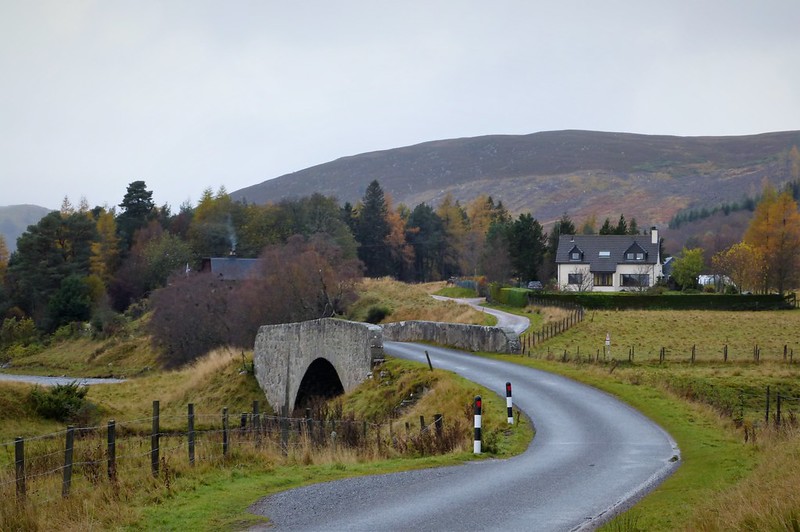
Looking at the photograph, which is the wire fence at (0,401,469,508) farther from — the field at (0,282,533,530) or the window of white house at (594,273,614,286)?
the window of white house at (594,273,614,286)

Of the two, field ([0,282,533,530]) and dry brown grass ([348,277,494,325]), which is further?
dry brown grass ([348,277,494,325])

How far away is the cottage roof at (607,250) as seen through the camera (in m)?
90.1

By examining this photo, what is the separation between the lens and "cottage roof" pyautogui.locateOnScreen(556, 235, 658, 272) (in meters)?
90.1

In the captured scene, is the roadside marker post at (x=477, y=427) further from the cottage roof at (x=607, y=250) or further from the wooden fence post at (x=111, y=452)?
the cottage roof at (x=607, y=250)

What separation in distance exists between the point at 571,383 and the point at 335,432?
950 cm

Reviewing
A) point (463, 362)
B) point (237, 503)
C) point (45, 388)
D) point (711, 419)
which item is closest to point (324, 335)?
point (463, 362)

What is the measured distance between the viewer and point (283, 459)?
15352mm

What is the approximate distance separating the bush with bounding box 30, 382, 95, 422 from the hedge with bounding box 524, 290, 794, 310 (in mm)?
39266

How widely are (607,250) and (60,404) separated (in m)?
70.4

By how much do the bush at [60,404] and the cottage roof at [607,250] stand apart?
66996mm

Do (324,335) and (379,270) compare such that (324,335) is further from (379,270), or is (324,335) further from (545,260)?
(379,270)

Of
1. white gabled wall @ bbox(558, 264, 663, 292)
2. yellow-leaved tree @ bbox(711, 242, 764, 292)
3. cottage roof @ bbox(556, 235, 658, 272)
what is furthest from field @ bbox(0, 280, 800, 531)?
cottage roof @ bbox(556, 235, 658, 272)

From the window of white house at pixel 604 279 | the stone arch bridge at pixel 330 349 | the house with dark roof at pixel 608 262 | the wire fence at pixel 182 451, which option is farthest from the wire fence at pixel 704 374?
the window of white house at pixel 604 279

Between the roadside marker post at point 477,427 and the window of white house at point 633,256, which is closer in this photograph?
the roadside marker post at point 477,427
